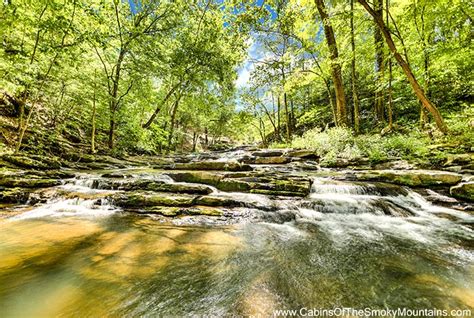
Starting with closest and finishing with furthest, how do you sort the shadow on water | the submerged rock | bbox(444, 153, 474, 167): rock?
1. the shadow on water
2. the submerged rock
3. bbox(444, 153, 474, 167): rock

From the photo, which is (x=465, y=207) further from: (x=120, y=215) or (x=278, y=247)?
(x=120, y=215)

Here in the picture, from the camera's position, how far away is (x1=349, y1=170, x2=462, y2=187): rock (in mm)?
5968

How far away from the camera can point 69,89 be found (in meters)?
11.2

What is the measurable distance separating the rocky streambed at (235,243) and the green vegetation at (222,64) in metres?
2.92

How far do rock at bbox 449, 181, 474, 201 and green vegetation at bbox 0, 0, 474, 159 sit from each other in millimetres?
2126

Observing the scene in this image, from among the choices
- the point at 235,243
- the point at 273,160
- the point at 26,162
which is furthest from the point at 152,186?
the point at 273,160

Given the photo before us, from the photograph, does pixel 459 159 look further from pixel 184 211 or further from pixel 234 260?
pixel 184 211

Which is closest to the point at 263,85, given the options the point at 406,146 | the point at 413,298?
the point at 406,146

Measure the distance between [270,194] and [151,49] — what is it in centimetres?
1141

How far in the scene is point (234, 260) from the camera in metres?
3.12

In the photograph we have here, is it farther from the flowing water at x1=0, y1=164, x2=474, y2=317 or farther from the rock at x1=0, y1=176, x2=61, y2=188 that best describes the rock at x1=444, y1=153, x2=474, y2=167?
the rock at x1=0, y1=176, x2=61, y2=188

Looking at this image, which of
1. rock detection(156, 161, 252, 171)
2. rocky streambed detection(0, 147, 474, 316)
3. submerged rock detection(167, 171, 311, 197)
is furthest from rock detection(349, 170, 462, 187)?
rock detection(156, 161, 252, 171)

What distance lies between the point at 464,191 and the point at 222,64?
520 inches

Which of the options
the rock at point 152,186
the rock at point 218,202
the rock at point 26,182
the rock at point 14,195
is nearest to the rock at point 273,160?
the rock at point 152,186
